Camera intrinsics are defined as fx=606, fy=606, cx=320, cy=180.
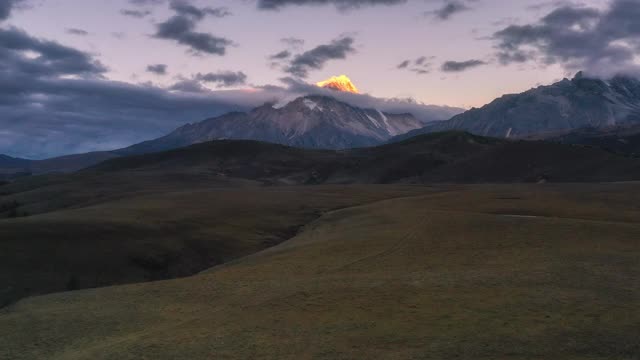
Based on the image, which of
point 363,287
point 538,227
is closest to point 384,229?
point 538,227

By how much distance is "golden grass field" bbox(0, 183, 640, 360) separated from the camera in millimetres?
29172

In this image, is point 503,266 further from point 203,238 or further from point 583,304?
point 203,238

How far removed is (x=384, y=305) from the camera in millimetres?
36500

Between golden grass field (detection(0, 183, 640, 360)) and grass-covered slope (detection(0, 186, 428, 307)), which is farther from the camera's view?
grass-covered slope (detection(0, 186, 428, 307))

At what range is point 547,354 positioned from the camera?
87.4 feet

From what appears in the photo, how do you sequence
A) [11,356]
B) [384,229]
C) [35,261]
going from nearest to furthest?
1. [11,356]
2. [35,261]
3. [384,229]

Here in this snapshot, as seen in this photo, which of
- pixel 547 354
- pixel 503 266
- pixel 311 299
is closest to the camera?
pixel 547 354

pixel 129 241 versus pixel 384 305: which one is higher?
pixel 129 241

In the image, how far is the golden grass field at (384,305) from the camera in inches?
1148

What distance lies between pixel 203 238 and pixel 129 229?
9.37m

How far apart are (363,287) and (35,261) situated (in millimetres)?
36771

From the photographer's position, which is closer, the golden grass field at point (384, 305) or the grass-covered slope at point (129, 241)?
the golden grass field at point (384, 305)

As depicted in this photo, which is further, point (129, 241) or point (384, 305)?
point (129, 241)

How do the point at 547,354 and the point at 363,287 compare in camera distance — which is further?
the point at 363,287
